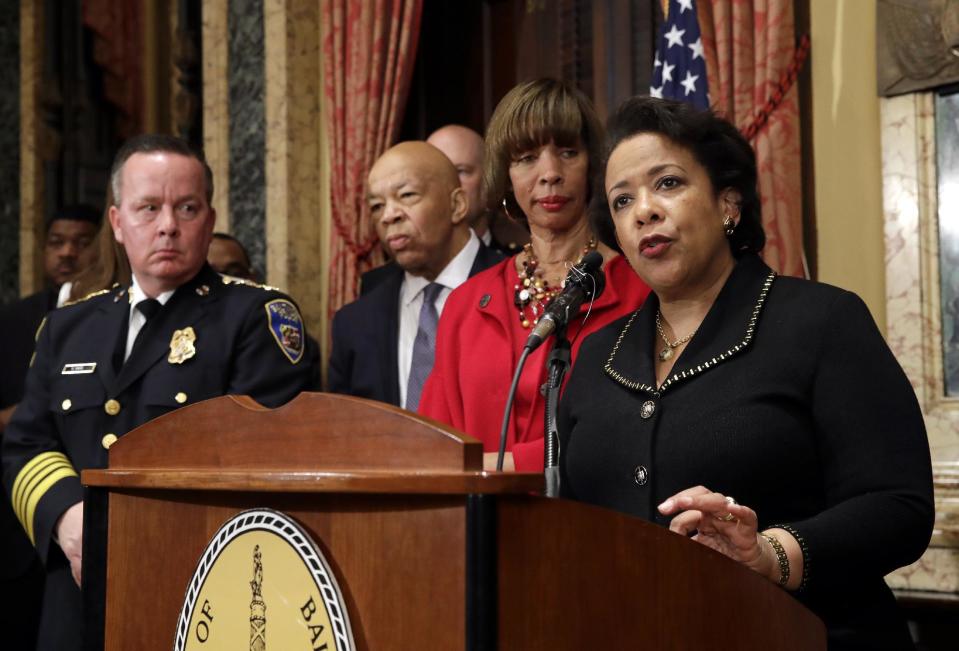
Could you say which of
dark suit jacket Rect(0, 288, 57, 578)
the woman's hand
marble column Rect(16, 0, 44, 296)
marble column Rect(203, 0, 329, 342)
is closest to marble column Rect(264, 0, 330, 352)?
marble column Rect(203, 0, 329, 342)

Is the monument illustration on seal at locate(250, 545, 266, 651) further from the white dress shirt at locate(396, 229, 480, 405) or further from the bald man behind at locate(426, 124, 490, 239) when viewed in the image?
the bald man behind at locate(426, 124, 490, 239)

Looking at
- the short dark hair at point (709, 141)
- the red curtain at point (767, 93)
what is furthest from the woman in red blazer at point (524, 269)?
the red curtain at point (767, 93)

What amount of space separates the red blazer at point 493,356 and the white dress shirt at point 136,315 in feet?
2.44

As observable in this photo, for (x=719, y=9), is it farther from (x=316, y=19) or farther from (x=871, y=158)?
(x=316, y=19)

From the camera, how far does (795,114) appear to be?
3.71 metres

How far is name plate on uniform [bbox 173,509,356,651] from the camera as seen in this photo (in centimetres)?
137

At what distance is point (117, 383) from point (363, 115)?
2701 mm

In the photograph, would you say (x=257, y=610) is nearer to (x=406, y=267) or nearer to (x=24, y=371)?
(x=406, y=267)

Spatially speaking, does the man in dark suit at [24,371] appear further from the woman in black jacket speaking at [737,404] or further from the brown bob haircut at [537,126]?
the woman in black jacket speaking at [737,404]

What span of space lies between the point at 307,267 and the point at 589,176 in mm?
2981

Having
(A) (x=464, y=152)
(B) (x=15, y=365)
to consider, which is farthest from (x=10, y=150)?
(A) (x=464, y=152)

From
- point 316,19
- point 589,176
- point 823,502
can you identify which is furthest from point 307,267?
point 823,502

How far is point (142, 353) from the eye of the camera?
9.69 feet

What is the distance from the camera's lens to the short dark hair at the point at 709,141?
2.17 m
